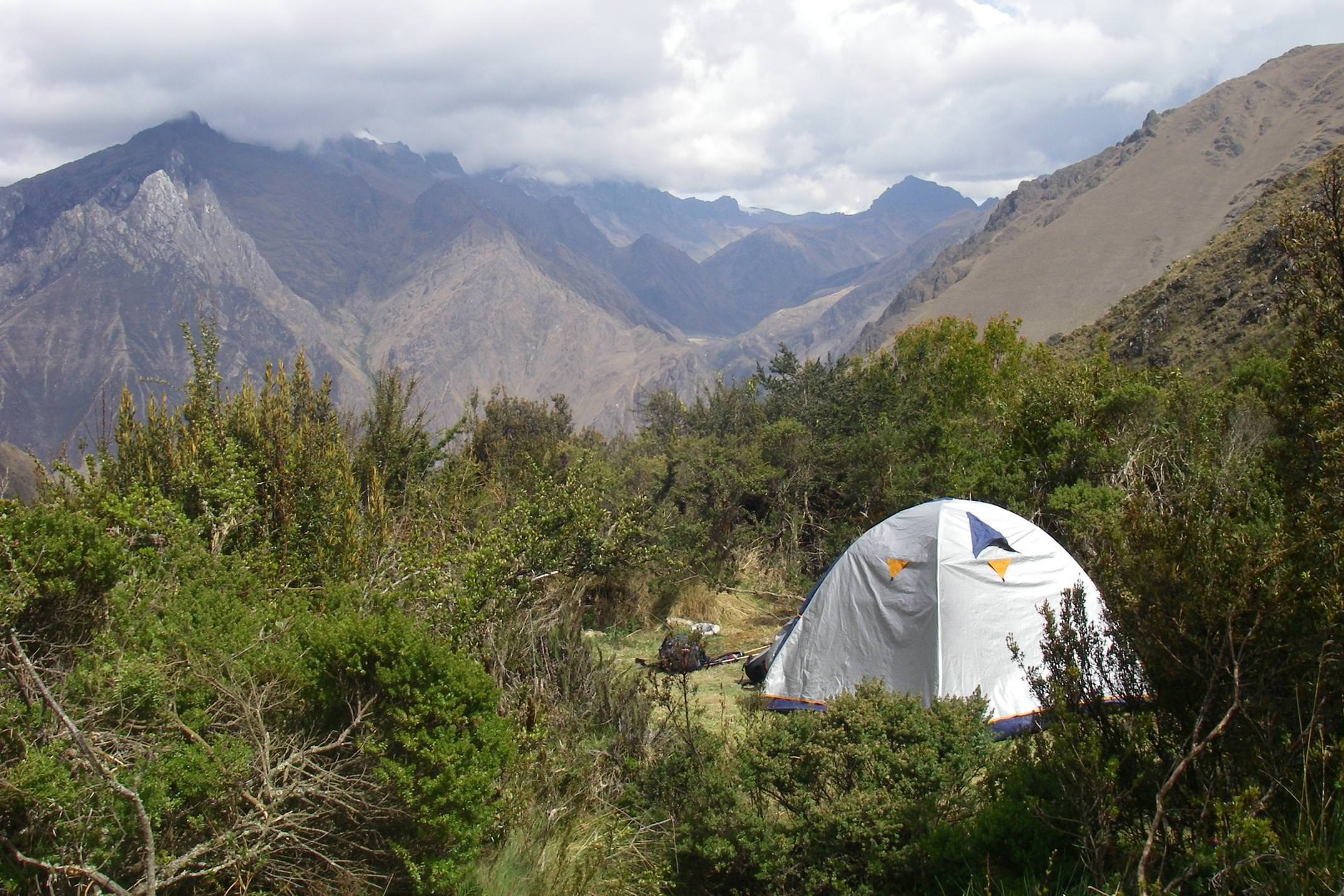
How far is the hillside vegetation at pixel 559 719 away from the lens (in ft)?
10.4

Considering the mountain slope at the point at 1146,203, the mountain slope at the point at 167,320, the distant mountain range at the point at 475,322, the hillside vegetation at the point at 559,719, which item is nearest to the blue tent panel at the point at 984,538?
the hillside vegetation at the point at 559,719

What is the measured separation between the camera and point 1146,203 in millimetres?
111000

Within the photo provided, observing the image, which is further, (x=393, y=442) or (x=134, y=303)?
(x=134, y=303)

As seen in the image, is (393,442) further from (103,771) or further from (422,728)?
(103,771)

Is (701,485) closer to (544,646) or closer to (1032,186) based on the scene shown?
(544,646)

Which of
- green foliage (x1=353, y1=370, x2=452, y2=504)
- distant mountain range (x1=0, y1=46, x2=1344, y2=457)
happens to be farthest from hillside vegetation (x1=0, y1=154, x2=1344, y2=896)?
distant mountain range (x1=0, y1=46, x2=1344, y2=457)

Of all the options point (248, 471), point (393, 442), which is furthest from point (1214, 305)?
point (248, 471)

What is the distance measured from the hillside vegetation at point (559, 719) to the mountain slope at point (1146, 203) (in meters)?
93.4

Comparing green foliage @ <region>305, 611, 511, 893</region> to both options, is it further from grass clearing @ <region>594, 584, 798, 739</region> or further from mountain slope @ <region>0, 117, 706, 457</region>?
mountain slope @ <region>0, 117, 706, 457</region>

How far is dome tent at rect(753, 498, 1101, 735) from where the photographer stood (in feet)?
25.3

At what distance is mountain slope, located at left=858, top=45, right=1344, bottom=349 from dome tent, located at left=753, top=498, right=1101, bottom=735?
89610 mm

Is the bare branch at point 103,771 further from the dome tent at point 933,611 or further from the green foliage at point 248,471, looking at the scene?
the dome tent at point 933,611

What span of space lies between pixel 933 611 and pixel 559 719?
3.89m

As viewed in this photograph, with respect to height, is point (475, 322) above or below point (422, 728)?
above
